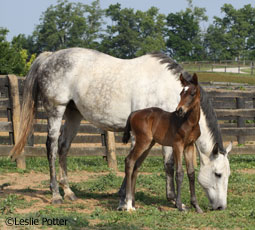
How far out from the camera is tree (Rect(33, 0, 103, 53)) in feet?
312

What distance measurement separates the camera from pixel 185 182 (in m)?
8.16

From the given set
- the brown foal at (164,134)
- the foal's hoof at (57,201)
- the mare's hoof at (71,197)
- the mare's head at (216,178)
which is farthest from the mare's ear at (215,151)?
the foal's hoof at (57,201)

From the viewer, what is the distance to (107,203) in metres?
6.77

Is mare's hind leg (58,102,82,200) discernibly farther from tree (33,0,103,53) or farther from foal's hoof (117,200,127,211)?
tree (33,0,103,53)

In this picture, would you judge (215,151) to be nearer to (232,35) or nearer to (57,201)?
(57,201)

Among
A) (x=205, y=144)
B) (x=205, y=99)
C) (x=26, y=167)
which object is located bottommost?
(x=26, y=167)

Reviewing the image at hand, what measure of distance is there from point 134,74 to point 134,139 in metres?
0.94

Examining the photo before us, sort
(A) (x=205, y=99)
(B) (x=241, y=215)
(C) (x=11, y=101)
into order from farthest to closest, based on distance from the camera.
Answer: (C) (x=11, y=101), (A) (x=205, y=99), (B) (x=241, y=215)

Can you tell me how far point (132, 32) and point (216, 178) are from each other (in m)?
87.2

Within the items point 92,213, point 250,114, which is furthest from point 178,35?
point 92,213

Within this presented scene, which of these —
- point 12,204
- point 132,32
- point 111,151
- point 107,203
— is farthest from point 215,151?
point 132,32

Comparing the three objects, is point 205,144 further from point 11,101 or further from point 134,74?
point 11,101

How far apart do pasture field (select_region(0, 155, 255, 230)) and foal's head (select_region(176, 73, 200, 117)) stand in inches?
48.3

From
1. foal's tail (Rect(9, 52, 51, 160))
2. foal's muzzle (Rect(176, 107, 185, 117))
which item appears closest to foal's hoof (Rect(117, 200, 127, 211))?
foal's muzzle (Rect(176, 107, 185, 117))
